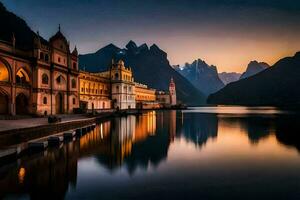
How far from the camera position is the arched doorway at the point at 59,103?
56.0 m

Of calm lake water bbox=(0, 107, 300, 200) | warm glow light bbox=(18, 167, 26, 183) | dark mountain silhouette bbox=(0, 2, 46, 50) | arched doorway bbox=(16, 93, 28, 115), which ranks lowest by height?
calm lake water bbox=(0, 107, 300, 200)

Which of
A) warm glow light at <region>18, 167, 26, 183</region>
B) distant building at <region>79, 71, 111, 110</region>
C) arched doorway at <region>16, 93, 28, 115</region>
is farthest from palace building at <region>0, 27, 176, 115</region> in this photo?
warm glow light at <region>18, 167, 26, 183</region>

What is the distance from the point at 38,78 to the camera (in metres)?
46.9

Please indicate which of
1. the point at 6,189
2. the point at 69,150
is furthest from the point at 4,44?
the point at 6,189

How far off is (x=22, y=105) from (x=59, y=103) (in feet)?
36.7

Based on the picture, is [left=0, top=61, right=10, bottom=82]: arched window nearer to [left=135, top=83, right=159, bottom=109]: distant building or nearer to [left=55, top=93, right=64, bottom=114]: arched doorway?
[left=55, top=93, right=64, bottom=114]: arched doorway

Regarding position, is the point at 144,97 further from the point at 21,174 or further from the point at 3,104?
the point at 21,174

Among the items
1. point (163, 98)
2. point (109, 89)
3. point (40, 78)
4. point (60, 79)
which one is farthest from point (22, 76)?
point (163, 98)

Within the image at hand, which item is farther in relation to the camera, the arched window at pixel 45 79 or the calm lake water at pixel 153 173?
the arched window at pixel 45 79

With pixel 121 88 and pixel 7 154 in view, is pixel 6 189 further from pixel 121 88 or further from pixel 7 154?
pixel 121 88

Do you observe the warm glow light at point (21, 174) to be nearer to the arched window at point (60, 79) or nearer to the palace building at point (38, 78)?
the palace building at point (38, 78)

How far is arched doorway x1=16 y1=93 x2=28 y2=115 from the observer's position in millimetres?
45722

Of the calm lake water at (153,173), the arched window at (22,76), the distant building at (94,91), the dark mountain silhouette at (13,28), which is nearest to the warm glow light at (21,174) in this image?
the calm lake water at (153,173)

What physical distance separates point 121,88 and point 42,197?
279 ft
